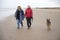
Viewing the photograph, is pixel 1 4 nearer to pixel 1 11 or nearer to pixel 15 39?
pixel 1 11

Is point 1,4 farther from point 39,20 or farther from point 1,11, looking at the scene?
point 39,20

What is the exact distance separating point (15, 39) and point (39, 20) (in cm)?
23

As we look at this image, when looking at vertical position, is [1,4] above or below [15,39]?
above

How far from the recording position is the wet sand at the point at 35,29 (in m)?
3.09

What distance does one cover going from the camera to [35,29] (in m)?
3.12

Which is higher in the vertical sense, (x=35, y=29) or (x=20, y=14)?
(x=20, y=14)

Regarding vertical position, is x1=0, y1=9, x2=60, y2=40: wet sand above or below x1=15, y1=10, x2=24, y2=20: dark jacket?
below

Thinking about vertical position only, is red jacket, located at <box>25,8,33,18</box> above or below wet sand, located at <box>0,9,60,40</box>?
above

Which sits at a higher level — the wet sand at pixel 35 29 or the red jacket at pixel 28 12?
the red jacket at pixel 28 12

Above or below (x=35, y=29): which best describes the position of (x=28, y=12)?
above

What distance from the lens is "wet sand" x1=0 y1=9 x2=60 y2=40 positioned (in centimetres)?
309

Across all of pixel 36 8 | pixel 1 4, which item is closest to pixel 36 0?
pixel 36 8

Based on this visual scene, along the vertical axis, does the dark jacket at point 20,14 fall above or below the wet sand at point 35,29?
above

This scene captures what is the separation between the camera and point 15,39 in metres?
3.08
